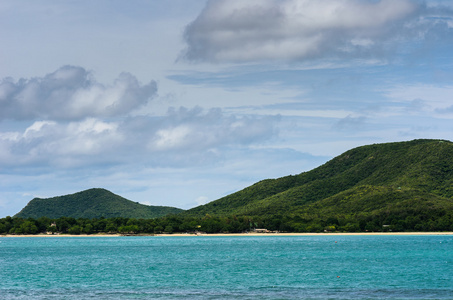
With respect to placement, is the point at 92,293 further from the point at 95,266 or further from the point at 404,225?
the point at 404,225

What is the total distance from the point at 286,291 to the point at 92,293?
60.8ft

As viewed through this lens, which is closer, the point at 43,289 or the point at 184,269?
the point at 43,289

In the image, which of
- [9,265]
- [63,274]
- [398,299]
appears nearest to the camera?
[398,299]

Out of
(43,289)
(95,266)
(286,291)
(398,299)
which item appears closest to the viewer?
(398,299)

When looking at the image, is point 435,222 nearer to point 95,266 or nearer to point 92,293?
point 95,266

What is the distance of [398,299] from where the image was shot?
166 ft

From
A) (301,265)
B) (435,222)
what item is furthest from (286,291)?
(435,222)

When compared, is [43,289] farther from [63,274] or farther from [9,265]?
[9,265]

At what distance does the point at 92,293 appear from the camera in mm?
56844

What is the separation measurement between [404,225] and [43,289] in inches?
5831

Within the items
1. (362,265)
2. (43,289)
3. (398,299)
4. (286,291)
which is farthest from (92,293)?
(362,265)

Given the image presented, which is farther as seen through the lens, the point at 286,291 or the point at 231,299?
the point at 286,291

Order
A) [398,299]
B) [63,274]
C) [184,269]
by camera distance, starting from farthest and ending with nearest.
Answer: [184,269], [63,274], [398,299]

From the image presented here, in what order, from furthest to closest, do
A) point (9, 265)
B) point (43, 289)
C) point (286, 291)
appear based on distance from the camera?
point (9, 265), point (43, 289), point (286, 291)
